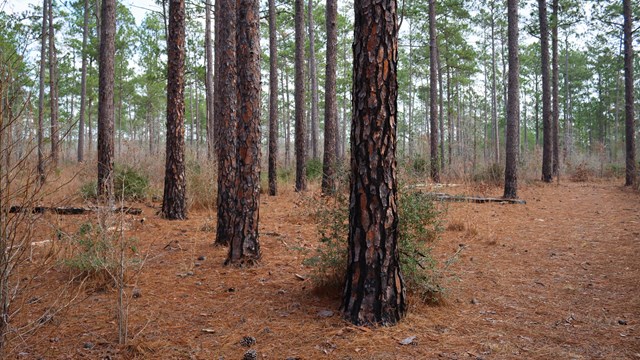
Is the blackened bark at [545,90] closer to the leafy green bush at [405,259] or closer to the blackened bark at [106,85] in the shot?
the leafy green bush at [405,259]

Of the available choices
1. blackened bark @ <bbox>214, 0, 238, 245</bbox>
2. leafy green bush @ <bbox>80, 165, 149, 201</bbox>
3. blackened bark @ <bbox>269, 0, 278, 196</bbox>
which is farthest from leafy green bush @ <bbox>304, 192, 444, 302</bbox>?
blackened bark @ <bbox>269, 0, 278, 196</bbox>

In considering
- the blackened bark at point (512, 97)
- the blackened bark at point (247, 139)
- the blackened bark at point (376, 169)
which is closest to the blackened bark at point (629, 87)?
the blackened bark at point (512, 97)

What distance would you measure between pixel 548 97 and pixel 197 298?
15060 mm

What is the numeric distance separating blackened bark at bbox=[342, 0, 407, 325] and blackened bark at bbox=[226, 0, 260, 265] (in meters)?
1.67

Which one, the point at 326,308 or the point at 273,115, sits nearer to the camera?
the point at 326,308

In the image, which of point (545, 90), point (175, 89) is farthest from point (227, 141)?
point (545, 90)

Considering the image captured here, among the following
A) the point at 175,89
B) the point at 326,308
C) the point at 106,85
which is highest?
the point at 106,85

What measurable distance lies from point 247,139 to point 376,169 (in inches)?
72.3

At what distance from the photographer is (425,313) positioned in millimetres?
3168

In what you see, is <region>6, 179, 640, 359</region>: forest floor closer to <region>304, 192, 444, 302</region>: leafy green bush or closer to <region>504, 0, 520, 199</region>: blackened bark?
<region>304, 192, 444, 302</region>: leafy green bush

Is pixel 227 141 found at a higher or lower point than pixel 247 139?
higher

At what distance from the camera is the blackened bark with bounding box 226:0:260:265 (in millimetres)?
4270

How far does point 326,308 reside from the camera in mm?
3217

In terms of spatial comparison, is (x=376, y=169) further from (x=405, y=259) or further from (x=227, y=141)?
(x=227, y=141)
